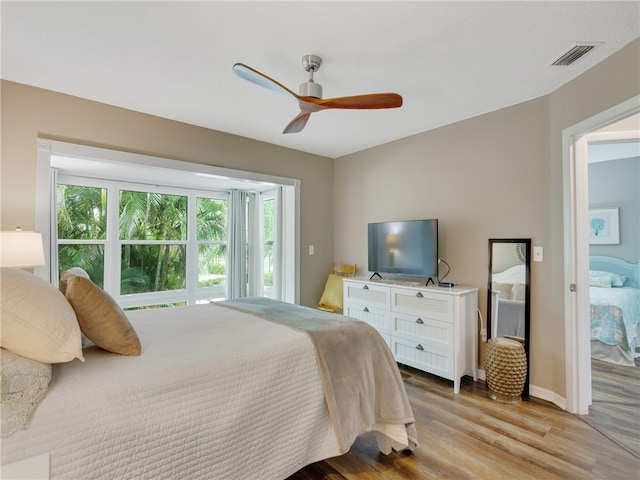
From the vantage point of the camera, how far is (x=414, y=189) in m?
3.74

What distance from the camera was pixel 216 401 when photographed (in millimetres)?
1341

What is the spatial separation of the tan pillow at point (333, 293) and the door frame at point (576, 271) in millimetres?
2351

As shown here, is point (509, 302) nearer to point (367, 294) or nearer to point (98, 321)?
point (367, 294)

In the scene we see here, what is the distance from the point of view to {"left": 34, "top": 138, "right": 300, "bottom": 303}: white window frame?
2615 millimetres

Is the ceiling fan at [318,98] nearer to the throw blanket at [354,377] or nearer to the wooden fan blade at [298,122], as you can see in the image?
the wooden fan blade at [298,122]

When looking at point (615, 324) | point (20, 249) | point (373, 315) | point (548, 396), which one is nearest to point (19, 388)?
point (20, 249)

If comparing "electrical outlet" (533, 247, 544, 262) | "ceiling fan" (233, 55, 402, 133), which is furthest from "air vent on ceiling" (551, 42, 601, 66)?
"electrical outlet" (533, 247, 544, 262)

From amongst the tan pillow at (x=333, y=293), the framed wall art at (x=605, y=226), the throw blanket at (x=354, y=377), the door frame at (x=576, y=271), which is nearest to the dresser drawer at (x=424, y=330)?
the door frame at (x=576, y=271)

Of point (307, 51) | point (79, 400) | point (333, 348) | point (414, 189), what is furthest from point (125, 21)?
point (414, 189)

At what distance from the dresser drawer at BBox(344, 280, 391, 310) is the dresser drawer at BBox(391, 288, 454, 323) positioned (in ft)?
0.34

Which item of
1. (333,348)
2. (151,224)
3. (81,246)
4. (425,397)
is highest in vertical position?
(151,224)

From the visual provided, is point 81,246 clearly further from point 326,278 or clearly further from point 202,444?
point 202,444

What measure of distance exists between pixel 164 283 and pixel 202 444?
414cm

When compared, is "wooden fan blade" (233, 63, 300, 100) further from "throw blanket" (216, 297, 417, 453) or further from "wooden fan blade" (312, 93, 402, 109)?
"throw blanket" (216, 297, 417, 453)
